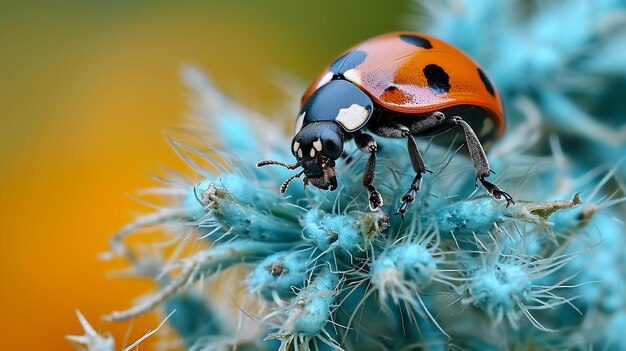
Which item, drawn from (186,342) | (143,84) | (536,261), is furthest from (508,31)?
(143,84)

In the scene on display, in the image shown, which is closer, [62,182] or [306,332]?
[306,332]

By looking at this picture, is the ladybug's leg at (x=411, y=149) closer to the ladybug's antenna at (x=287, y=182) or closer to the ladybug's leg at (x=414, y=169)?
the ladybug's leg at (x=414, y=169)

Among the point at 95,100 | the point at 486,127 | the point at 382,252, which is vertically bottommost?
the point at 382,252

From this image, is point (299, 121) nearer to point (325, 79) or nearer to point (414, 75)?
point (325, 79)

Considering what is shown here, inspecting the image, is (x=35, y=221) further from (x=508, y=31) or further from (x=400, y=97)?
(x=400, y=97)

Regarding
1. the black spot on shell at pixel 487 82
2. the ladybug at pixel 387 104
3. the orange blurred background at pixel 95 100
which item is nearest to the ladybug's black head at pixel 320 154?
the ladybug at pixel 387 104

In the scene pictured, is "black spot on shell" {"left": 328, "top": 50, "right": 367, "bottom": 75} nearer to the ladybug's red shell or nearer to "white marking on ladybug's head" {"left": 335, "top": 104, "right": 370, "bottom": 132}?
the ladybug's red shell

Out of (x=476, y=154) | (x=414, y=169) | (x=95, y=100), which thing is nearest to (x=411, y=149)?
(x=414, y=169)
